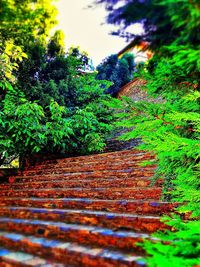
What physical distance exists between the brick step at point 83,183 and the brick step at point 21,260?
6.82ft

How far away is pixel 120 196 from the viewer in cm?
403

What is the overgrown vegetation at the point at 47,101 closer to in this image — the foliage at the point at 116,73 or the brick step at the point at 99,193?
the brick step at the point at 99,193

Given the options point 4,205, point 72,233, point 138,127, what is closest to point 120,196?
point 72,233

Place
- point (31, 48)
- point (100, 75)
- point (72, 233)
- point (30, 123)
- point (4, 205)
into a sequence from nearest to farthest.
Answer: point (72, 233) < point (4, 205) < point (30, 123) < point (31, 48) < point (100, 75)

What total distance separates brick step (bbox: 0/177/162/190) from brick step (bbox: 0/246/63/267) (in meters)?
2.08

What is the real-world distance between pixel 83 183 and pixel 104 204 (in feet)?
4.26

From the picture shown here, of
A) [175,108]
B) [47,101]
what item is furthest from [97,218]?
[47,101]

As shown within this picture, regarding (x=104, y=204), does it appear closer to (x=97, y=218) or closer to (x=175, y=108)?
(x=97, y=218)

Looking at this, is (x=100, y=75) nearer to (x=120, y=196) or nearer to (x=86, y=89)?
(x=86, y=89)

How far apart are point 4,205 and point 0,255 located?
2.22 metres

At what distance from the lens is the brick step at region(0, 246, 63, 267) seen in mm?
2502

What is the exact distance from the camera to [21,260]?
262 cm

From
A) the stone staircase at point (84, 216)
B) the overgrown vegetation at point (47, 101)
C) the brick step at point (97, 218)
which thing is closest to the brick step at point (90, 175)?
the stone staircase at point (84, 216)

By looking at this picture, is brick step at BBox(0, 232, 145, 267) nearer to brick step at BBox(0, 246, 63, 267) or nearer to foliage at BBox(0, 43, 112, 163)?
brick step at BBox(0, 246, 63, 267)
